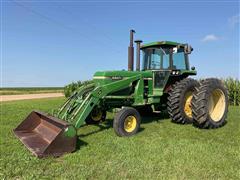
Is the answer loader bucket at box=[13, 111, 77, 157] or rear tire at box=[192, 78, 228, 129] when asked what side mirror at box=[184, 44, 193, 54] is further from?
loader bucket at box=[13, 111, 77, 157]

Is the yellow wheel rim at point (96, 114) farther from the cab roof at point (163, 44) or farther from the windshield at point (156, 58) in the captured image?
the cab roof at point (163, 44)

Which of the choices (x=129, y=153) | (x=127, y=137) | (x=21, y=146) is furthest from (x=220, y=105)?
(x=21, y=146)

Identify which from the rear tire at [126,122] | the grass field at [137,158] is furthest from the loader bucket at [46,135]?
the rear tire at [126,122]

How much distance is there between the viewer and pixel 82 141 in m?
6.44

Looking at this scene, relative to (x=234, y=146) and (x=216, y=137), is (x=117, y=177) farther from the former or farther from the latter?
(x=216, y=137)

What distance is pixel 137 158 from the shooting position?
5.12 meters

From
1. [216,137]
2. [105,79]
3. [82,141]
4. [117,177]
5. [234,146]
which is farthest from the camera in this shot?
[105,79]

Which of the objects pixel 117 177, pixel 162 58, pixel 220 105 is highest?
pixel 162 58

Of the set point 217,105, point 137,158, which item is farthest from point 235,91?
point 137,158

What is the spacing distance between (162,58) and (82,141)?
4.05 m

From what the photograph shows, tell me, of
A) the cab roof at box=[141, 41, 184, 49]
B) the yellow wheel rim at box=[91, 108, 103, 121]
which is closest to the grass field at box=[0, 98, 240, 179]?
the yellow wheel rim at box=[91, 108, 103, 121]

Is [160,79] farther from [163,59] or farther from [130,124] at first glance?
[130,124]

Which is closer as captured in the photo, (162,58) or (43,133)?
(43,133)

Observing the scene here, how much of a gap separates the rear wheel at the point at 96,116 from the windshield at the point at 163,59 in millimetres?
2154
